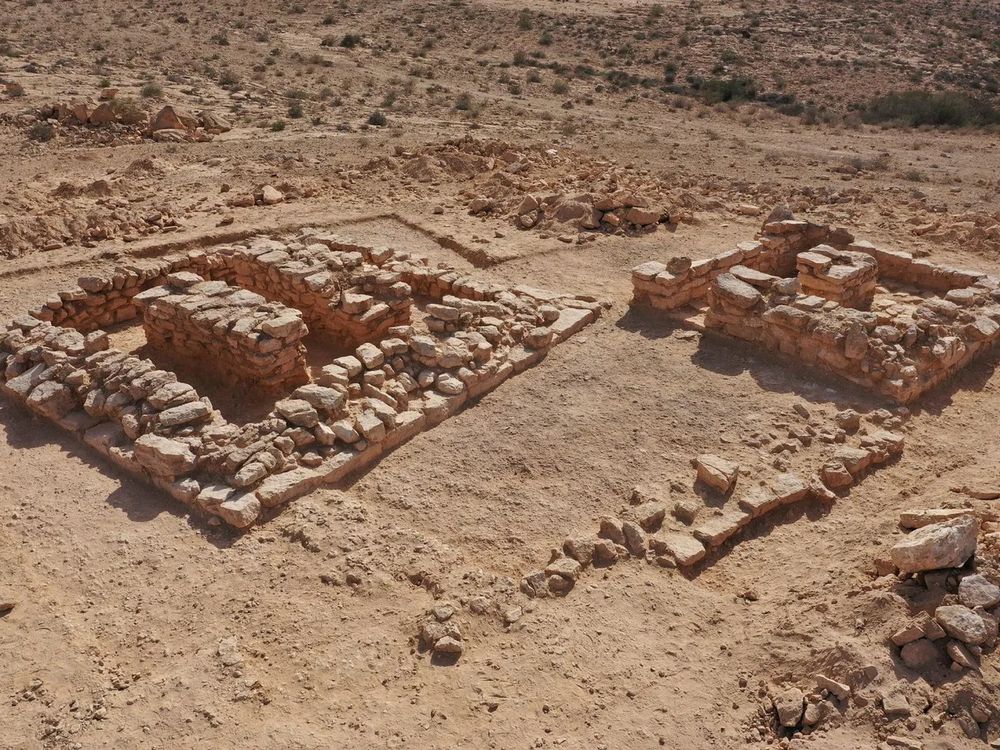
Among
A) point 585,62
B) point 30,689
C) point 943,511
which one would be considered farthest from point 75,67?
point 943,511

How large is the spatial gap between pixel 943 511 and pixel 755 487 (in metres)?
1.61

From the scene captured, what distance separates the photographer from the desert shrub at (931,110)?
80.6 ft

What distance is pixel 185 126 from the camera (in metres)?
19.7

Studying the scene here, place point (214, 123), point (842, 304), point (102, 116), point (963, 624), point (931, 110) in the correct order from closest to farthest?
point (963, 624)
point (842, 304)
point (102, 116)
point (214, 123)
point (931, 110)

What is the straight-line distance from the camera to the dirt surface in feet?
19.0

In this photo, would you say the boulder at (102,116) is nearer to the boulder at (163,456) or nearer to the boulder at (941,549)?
the boulder at (163,456)

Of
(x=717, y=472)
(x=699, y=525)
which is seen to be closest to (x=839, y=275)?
(x=717, y=472)

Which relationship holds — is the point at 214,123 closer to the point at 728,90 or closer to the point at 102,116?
the point at 102,116

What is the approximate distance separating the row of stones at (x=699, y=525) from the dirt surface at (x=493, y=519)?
0.14 meters

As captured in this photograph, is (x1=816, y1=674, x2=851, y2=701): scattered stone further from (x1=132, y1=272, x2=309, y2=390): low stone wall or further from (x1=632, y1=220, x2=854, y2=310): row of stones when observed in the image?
(x1=632, y1=220, x2=854, y2=310): row of stones

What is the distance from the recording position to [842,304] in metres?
11.4

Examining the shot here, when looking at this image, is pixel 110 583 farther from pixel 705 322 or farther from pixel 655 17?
pixel 655 17

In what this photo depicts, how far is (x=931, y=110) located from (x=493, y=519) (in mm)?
23298

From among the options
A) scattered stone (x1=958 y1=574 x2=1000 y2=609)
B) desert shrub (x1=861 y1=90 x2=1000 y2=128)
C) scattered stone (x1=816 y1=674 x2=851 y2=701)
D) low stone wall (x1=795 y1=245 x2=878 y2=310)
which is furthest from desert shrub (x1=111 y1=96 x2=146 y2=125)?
desert shrub (x1=861 y1=90 x2=1000 y2=128)
